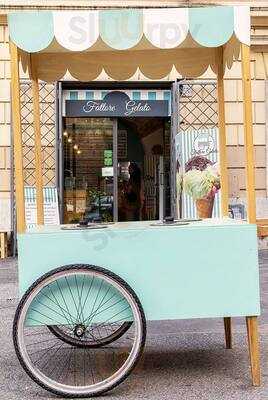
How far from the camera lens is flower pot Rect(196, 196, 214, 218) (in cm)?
1067

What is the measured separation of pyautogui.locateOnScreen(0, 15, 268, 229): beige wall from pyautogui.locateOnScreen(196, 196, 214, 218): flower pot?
1.92m

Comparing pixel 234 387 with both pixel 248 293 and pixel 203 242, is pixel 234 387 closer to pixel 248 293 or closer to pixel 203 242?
pixel 248 293

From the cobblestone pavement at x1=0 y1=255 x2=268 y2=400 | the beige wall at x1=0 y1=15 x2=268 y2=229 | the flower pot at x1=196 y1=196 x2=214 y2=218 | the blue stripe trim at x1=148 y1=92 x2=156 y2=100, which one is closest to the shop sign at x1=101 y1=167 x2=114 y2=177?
the blue stripe trim at x1=148 y1=92 x2=156 y2=100

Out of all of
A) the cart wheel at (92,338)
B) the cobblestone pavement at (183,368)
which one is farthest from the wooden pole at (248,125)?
the cart wheel at (92,338)

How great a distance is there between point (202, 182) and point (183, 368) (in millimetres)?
6514

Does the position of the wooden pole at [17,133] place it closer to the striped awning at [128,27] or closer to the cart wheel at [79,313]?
the striped awning at [128,27]

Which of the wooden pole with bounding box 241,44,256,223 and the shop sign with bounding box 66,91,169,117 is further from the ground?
the shop sign with bounding box 66,91,169,117

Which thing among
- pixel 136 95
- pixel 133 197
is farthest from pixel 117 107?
pixel 133 197

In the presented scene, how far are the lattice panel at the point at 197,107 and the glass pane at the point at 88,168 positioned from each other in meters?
1.46

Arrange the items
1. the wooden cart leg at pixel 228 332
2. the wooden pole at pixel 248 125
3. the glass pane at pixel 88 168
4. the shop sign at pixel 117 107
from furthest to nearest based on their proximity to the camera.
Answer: the glass pane at pixel 88 168 < the shop sign at pixel 117 107 < the wooden cart leg at pixel 228 332 < the wooden pole at pixel 248 125

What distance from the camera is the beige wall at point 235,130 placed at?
40.8ft

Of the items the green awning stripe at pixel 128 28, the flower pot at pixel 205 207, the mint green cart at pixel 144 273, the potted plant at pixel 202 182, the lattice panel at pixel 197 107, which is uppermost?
the lattice panel at pixel 197 107

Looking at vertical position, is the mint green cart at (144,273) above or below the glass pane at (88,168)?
below

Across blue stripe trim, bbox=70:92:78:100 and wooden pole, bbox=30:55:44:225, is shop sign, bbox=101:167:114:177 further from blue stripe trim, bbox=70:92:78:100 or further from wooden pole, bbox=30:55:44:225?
wooden pole, bbox=30:55:44:225
